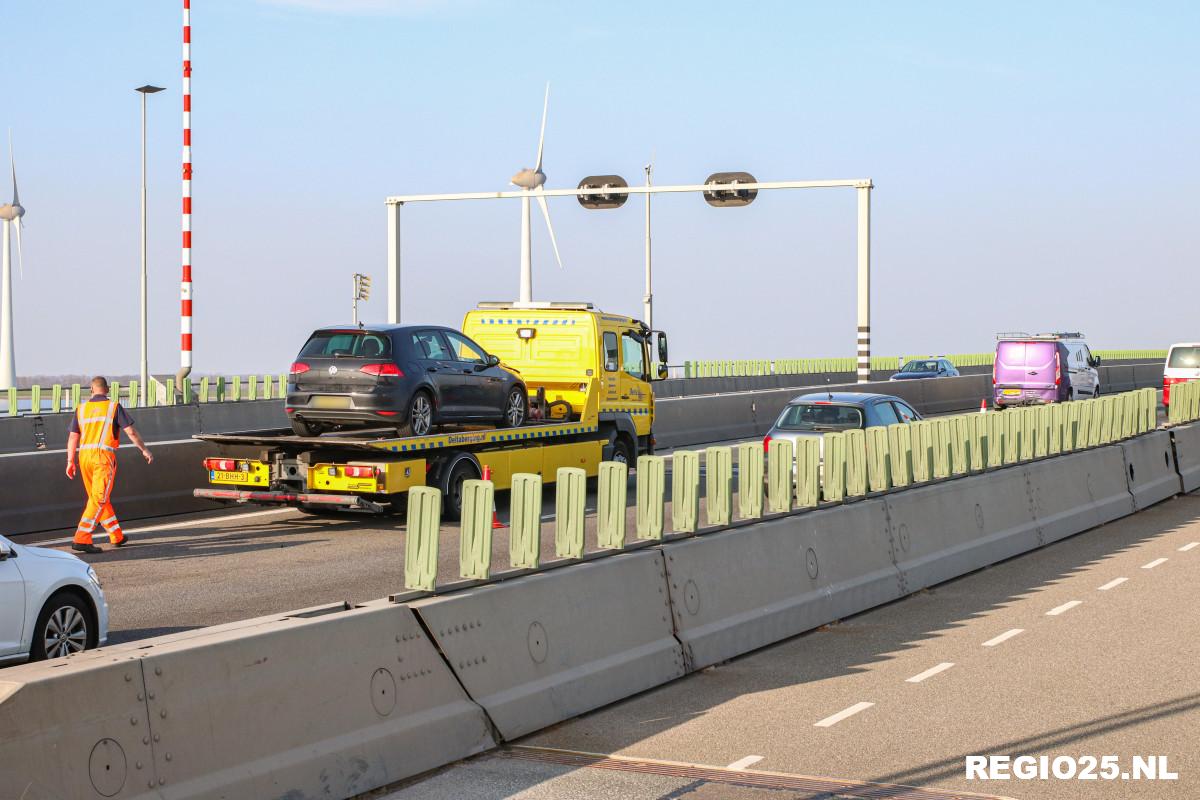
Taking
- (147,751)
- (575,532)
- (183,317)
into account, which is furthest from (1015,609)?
(183,317)

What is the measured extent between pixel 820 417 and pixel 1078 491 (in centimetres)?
343

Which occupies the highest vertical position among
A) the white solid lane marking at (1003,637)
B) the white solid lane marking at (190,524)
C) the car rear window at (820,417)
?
the car rear window at (820,417)

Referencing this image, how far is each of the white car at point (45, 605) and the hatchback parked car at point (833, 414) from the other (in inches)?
440

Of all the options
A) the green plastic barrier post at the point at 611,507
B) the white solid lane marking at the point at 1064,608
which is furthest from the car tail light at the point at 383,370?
A: the white solid lane marking at the point at 1064,608

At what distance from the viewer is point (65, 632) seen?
9.39 m

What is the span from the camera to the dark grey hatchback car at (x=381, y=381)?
690 inches

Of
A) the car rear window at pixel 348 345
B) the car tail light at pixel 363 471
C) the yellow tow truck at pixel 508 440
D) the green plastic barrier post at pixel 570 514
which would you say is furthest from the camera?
the car rear window at pixel 348 345

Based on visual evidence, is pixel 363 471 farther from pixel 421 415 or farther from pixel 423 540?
pixel 423 540

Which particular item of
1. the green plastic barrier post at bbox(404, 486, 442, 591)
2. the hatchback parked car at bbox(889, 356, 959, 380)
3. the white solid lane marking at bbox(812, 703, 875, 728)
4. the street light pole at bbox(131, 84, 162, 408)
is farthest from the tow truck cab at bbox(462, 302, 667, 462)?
the hatchback parked car at bbox(889, 356, 959, 380)

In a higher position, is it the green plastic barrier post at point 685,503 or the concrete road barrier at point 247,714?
the green plastic barrier post at point 685,503

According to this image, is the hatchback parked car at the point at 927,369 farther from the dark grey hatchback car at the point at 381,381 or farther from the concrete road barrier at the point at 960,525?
the concrete road barrier at the point at 960,525

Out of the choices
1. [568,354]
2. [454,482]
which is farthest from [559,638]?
[568,354]

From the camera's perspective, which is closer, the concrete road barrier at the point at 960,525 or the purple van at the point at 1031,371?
the concrete road barrier at the point at 960,525

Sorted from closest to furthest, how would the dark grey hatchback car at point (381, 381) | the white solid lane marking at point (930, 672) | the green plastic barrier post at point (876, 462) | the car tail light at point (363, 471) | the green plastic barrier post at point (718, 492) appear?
the white solid lane marking at point (930, 672)
the green plastic barrier post at point (718, 492)
the green plastic barrier post at point (876, 462)
the car tail light at point (363, 471)
the dark grey hatchback car at point (381, 381)
